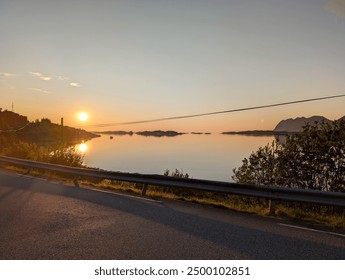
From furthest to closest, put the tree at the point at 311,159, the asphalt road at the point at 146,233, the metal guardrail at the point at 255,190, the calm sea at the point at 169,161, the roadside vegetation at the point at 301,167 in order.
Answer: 1. the calm sea at the point at 169,161
2. the tree at the point at 311,159
3. the roadside vegetation at the point at 301,167
4. the metal guardrail at the point at 255,190
5. the asphalt road at the point at 146,233

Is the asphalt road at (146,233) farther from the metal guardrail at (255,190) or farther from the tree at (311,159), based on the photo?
the tree at (311,159)

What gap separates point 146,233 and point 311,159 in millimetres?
8734

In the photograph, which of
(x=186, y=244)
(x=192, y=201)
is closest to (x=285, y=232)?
(x=186, y=244)

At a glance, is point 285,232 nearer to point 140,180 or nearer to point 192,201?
point 192,201

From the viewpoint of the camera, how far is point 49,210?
311 inches

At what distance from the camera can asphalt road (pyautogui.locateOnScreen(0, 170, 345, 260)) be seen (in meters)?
5.00

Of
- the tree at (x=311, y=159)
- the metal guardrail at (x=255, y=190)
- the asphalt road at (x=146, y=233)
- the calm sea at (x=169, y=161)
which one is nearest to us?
the asphalt road at (x=146, y=233)

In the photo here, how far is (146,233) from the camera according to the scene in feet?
19.7

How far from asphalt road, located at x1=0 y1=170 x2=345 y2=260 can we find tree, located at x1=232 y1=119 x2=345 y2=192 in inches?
222

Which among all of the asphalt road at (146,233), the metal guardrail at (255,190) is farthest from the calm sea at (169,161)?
the asphalt road at (146,233)

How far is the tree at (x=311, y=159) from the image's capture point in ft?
39.0

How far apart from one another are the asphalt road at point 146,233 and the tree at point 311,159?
18.5 ft

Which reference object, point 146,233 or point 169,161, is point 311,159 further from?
point 169,161

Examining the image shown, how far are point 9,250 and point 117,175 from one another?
22.3ft
